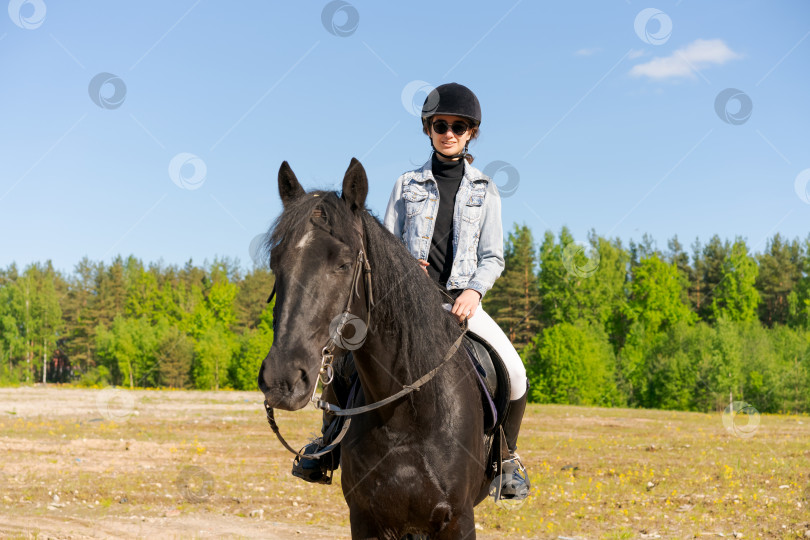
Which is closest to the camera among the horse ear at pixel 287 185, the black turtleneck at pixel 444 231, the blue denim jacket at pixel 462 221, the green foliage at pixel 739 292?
the horse ear at pixel 287 185

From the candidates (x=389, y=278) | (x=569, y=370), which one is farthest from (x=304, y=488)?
(x=569, y=370)

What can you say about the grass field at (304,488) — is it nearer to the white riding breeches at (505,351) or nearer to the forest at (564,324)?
the white riding breeches at (505,351)

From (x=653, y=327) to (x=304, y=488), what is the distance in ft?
183

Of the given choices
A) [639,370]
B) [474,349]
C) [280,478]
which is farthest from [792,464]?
[639,370]

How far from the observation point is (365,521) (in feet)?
12.6


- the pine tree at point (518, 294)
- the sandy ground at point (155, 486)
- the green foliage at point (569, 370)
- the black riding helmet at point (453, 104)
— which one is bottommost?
the sandy ground at point (155, 486)

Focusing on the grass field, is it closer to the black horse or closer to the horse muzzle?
the black horse

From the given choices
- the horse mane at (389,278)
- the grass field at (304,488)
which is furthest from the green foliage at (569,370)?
the horse mane at (389,278)

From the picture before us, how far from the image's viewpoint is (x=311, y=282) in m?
2.98

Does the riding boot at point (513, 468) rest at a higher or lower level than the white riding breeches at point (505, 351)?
lower

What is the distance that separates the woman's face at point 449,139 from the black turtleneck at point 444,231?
0.10 meters

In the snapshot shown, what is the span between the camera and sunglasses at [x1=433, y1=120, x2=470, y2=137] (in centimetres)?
466

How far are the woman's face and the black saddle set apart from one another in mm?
1350

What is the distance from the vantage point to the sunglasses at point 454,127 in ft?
15.3
